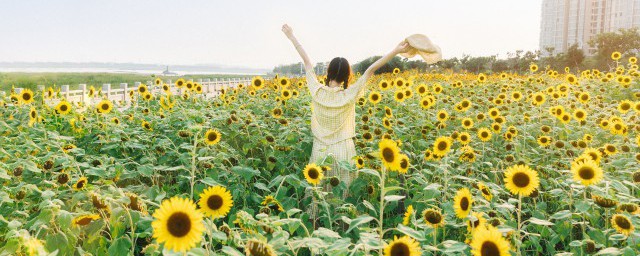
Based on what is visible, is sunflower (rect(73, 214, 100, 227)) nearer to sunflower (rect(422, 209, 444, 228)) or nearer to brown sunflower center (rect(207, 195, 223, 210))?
brown sunflower center (rect(207, 195, 223, 210))

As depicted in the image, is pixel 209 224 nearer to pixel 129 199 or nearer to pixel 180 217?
pixel 180 217

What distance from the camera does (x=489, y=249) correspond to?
1481 millimetres

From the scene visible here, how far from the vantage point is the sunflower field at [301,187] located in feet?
5.65

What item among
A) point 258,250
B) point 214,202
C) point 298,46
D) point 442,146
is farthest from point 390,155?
point 298,46

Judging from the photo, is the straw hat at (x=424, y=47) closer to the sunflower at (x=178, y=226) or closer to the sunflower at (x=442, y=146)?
the sunflower at (x=442, y=146)

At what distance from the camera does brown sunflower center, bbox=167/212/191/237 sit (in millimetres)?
1298

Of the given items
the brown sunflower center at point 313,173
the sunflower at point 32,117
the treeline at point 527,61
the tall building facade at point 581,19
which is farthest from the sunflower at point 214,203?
the tall building facade at point 581,19

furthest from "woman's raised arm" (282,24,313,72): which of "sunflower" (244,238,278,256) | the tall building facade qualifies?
the tall building facade

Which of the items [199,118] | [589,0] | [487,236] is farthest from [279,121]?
[589,0]

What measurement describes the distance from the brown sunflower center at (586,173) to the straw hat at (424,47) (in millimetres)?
1415

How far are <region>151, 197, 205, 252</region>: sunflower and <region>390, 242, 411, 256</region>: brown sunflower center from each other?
60 centimetres

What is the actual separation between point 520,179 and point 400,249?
79 centimetres

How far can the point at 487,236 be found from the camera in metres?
1.50

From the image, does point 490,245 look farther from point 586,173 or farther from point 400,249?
point 586,173
